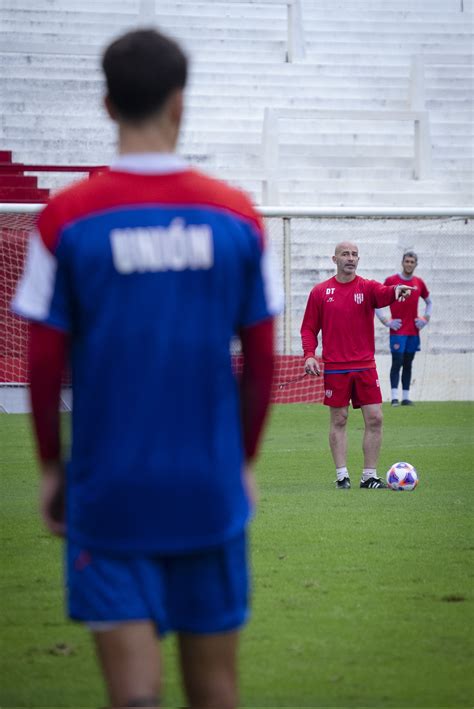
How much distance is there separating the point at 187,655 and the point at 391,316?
17884 mm

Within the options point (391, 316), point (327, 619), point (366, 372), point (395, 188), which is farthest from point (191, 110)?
point (327, 619)

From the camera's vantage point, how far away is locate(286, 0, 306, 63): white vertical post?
2755 centimetres

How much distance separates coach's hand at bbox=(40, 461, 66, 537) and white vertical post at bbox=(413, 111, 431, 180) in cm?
2242

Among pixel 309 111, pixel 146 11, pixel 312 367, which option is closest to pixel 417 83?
pixel 309 111

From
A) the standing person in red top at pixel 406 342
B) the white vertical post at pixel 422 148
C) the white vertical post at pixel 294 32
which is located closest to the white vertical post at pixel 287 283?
the standing person in red top at pixel 406 342

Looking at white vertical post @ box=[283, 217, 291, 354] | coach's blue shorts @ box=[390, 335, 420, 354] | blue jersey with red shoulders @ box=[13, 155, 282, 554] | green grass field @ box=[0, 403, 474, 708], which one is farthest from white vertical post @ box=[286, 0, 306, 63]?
blue jersey with red shoulders @ box=[13, 155, 282, 554]

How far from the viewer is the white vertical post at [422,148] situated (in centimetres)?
2484

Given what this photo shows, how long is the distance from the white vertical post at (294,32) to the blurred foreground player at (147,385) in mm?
25092

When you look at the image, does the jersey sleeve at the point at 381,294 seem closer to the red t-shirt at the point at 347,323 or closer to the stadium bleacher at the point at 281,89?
the red t-shirt at the point at 347,323

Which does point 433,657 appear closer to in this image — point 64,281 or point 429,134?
point 64,281

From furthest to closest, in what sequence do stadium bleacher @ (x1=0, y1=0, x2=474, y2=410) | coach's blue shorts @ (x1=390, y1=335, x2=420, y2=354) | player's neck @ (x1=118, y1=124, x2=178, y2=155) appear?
stadium bleacher @ (x1=0, y1=0, x2=474, y2=410) → coach's blue shorts @ (x1=390, y1=335, x2=420, y2=354) → player's neck @ (x1=118, y1=124, x2=178, y2=155)

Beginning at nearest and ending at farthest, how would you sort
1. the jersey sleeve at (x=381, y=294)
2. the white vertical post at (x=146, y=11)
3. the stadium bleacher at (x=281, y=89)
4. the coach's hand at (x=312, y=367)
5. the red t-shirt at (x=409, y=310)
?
the jersey sleeve at (x=381, y=294) < the coach's hand at (x=312, y=367) < the red t-shirt at (x=409, y=310) < the stadium bleacher at (x=281, y=89) < the white vertical post at (x=146, y=11)

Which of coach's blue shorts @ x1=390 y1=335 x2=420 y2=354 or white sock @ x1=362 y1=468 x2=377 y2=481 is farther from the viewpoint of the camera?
coach's blue shorts @ x1=390 y1=335 x2=420 y2=354

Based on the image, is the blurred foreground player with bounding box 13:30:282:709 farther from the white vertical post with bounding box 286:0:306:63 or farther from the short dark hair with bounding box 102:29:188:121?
the white vertical post with bounding box 286:0:306:63
